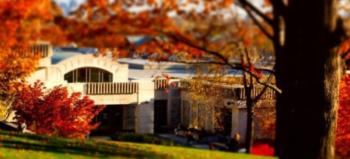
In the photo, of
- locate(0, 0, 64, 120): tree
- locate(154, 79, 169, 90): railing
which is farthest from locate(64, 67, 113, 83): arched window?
locate(0, 0, 64, 120): tree

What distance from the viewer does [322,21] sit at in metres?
8.44

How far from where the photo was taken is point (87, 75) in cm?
4150

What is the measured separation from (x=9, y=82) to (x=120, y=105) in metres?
15.2

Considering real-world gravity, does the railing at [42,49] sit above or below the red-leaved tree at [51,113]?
above

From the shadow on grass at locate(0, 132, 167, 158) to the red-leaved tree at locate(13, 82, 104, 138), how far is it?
27.1 feet

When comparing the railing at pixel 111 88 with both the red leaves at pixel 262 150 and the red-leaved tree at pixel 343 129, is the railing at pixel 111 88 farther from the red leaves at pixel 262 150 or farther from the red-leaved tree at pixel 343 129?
the red-leaved tree at pixel 343 129

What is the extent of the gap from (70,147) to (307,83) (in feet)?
30.0

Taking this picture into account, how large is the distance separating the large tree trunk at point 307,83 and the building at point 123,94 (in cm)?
2850

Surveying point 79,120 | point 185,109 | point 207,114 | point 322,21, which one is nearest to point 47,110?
point 79,120

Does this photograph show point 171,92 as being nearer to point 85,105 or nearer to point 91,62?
point 91,62

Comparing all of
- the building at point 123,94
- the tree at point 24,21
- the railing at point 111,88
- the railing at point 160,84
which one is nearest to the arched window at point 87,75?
the building at point 123,94

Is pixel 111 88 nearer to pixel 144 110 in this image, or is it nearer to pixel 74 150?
pixel 144 110

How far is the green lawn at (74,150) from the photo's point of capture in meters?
15.0

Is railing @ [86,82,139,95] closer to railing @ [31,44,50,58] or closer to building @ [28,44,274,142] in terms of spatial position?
building @ [28,44,274,142]
